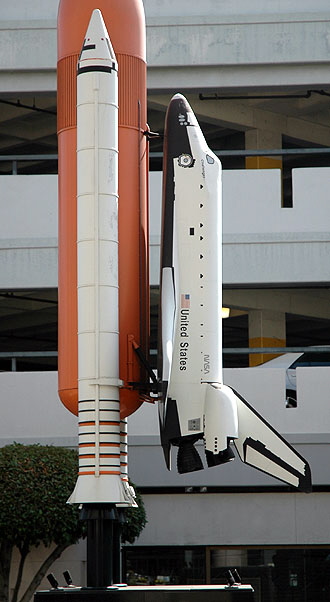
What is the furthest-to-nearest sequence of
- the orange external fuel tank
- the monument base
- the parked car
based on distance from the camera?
1. the parked car
2. the orange external fuel tank
3. the monument base

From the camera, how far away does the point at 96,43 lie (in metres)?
13.0

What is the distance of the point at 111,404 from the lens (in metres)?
12.7

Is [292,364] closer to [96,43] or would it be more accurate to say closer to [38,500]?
[38,500]

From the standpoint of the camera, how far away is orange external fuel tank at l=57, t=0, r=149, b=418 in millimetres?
13078

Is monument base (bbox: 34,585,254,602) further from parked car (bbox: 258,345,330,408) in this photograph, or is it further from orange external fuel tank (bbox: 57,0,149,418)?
parked car (bbox: 258,345,330,408)

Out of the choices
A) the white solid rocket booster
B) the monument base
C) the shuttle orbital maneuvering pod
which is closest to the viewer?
the monument base

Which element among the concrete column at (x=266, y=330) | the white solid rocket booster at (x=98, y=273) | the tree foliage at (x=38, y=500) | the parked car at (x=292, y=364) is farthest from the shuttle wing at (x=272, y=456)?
the concrete column at (x=266, y=330)

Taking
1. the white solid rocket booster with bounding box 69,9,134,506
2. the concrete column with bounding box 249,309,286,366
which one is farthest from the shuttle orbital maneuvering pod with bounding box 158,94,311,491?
the concrete column with bounding box 249,309,286,366

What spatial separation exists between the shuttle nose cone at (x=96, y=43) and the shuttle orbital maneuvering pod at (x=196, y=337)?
1.08 metres

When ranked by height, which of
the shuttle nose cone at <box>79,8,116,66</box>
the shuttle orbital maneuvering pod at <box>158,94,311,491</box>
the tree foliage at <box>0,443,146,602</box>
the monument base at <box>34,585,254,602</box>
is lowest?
the monument base at <box>34,585,254,602</box>

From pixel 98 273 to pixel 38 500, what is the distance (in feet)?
14.9

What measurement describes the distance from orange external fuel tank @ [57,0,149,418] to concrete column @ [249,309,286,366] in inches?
263

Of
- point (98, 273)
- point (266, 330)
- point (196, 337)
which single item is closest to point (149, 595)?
point (196, 337)

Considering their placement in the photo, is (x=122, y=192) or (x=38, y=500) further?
(x=38, y=500)
